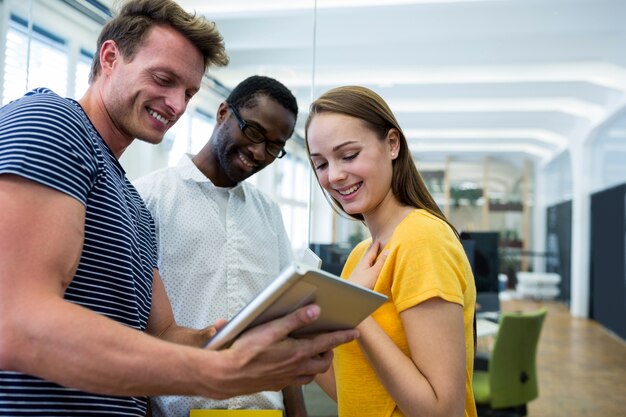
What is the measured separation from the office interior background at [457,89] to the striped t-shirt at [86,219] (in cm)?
63

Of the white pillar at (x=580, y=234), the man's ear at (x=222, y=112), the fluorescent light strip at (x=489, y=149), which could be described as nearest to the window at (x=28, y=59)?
the man's ear at (x=222, y=112)

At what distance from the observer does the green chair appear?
10.6ft

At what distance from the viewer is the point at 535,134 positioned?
11.4 m

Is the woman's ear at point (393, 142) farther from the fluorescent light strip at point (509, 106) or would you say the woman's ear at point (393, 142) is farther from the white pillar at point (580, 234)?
the white pillar at point (580, 234)

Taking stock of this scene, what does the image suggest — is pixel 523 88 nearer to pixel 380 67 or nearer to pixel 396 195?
pixel 380 67

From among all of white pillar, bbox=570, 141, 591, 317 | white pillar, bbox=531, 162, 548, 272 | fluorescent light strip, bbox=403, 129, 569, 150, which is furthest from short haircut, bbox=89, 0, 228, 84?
white pillar, bbox=531, 162, 548, 272

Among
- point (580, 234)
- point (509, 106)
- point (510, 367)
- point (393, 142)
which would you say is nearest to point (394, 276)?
point (393, 142)

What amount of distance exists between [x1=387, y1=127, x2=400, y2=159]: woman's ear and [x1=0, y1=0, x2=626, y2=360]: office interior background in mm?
789

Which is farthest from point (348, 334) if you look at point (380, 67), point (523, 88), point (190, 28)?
point (523, 88)

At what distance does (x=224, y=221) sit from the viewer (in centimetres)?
183

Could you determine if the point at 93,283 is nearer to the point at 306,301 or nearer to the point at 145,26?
the point at 306,301

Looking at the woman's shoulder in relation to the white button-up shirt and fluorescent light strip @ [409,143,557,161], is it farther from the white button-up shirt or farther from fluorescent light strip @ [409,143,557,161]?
fluorescent light strip @ [409,143,557,161]

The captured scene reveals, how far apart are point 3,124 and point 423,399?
0.91 meters

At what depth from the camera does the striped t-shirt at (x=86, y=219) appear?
83 centimetres
